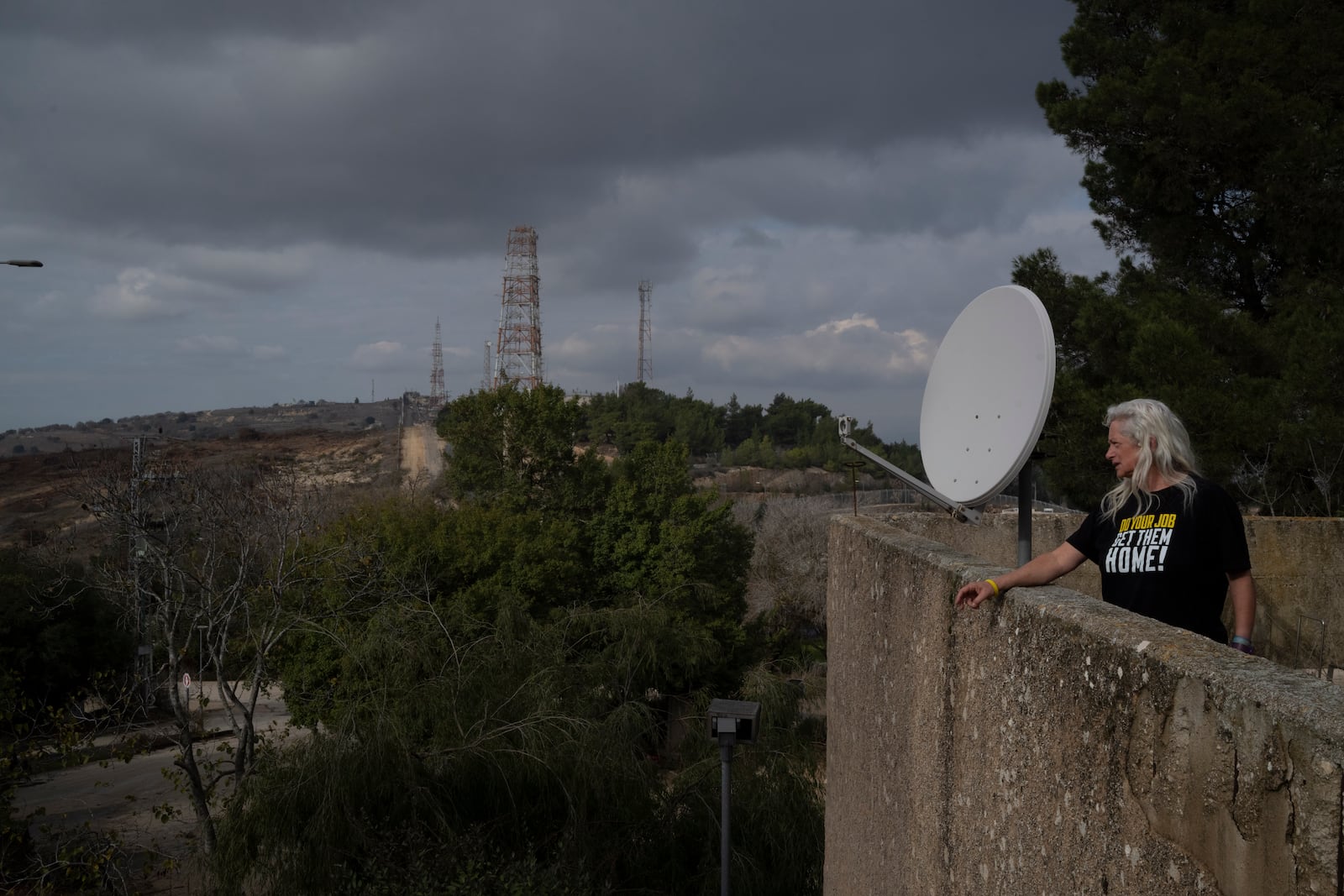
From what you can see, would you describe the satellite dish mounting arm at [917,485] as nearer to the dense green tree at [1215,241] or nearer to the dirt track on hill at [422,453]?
the dense green tree at [1215,241]

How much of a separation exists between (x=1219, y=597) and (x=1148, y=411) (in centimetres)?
62

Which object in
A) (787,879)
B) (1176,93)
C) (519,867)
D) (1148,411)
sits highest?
(1176,93)

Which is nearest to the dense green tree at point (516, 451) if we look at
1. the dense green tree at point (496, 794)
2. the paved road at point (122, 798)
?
the paved road at point (122, 798)

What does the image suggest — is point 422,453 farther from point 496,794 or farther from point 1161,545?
point 1161,545

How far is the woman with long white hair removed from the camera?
9.91ft

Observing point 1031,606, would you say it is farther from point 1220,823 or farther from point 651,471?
point 651,471

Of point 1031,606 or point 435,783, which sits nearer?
point 1031,606

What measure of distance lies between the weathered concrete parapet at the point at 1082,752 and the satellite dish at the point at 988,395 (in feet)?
1.33

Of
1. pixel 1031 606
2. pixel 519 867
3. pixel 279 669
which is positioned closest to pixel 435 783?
pixel 519 867

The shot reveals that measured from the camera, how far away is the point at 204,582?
15.9 meters

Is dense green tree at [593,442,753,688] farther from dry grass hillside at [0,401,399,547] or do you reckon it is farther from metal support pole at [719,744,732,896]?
metal support pole at [719,744,732,896]

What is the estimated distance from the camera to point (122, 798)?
20.6m

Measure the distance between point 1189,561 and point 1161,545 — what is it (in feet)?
0.29

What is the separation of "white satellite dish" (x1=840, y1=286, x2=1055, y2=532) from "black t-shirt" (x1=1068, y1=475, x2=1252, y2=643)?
626 millimetres
